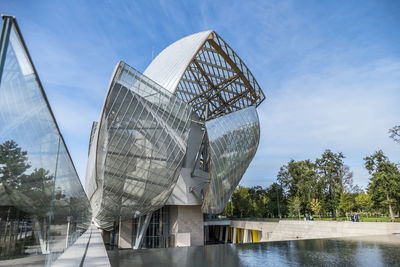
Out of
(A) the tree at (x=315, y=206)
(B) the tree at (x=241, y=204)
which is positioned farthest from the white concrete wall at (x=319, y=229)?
(B) the tree at (x=241, y=204)

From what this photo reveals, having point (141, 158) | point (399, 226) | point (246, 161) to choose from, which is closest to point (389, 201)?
point (399, 226)

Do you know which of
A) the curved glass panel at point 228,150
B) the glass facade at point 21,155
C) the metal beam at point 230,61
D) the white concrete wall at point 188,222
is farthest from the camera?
the white concrete wall at point 188,222

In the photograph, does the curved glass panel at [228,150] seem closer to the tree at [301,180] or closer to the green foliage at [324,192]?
the green foliage at [324,192]

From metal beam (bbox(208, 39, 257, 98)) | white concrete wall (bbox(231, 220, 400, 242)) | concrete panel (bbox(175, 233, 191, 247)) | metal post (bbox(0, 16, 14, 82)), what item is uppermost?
metal beam (bbox(208, 39, 257, 98))

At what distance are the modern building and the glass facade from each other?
13.4 m

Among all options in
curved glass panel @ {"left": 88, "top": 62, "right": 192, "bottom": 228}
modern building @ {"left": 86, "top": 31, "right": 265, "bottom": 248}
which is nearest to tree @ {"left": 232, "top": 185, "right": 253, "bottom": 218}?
modern building @ {"left": 86, "top": 31, "right": 265, "bottom": 248}

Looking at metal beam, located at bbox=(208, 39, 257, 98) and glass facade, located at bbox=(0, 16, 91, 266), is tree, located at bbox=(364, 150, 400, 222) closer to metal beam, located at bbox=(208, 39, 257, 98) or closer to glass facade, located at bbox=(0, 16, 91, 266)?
metal beam, located at bbox=(208, 39, 257, 98)

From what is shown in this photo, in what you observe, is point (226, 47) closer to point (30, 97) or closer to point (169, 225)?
point (169, 225)

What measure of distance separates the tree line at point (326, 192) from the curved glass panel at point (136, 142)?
2554 cm

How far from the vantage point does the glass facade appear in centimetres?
172

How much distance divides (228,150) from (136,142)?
11343 millimetres

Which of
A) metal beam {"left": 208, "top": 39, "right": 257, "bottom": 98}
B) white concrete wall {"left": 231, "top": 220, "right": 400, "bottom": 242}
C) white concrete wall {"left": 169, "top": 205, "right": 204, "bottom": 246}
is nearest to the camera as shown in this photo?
white concrete wall {"left": 231, "top": 220, "right": 400, "bottom": 242}

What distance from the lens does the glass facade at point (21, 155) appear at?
172 cm

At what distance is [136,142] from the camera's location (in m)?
17.1
